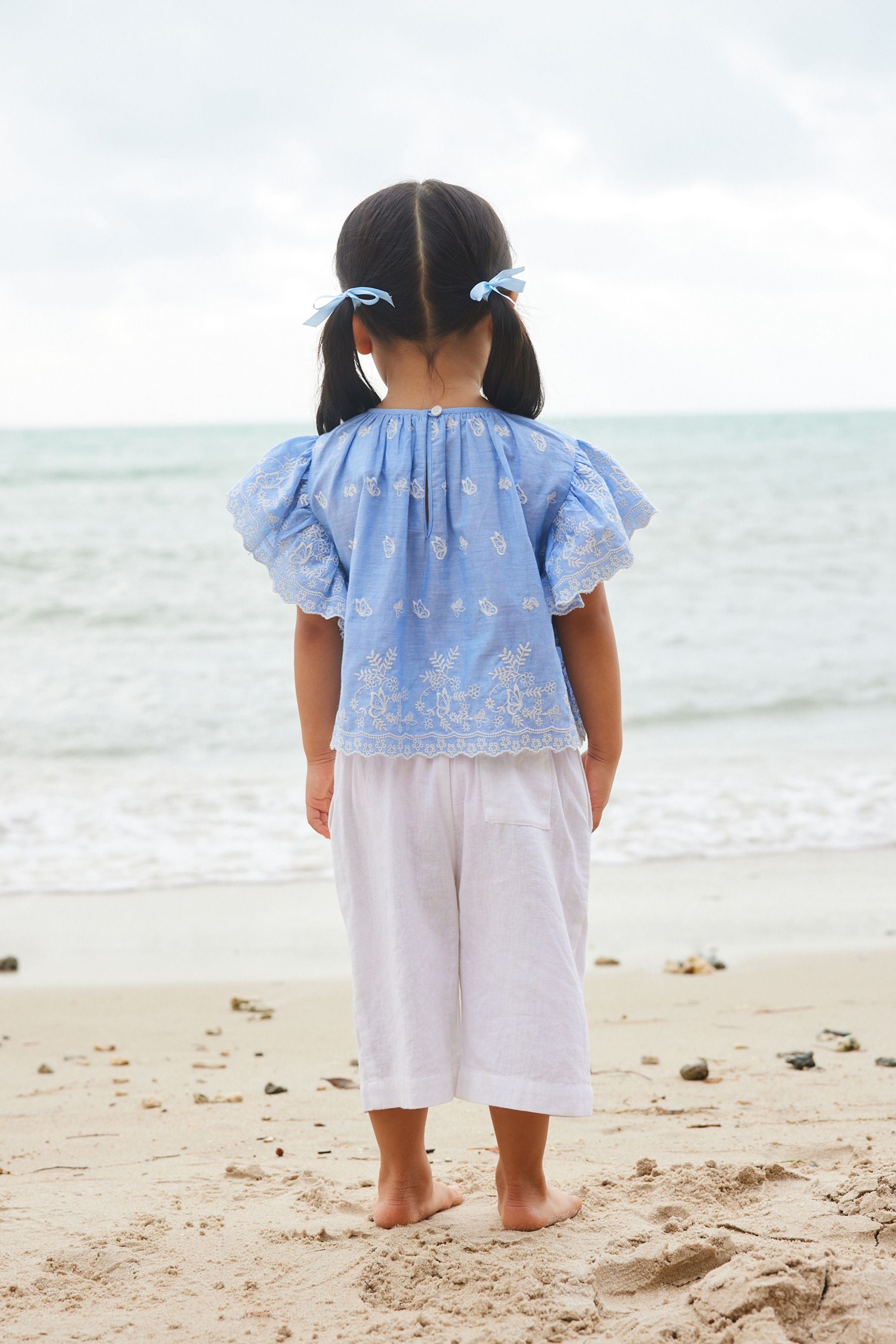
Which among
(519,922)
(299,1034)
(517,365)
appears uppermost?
(517,365)

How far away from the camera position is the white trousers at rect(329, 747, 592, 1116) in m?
1.73

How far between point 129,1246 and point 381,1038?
516mm

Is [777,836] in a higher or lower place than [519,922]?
lower

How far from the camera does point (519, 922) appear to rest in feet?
5.70

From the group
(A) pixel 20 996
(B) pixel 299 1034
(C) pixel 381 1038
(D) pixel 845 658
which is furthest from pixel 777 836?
(D) pixel 845 658

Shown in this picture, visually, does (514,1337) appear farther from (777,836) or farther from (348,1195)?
(777,836)

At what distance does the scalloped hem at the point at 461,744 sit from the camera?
1723mm

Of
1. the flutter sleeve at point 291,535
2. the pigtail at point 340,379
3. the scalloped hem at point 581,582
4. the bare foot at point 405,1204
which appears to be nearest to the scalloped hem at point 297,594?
the flutter sleeve at point 291,535

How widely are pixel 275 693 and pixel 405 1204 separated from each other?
6359 millimetres

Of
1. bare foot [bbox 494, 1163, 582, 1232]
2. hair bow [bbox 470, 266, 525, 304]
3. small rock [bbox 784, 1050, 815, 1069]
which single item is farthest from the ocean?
hair bow [bbox 470, 266, 525, 304]

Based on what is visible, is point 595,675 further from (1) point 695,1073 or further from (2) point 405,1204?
(1) point 695,1073

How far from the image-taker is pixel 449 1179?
213cm

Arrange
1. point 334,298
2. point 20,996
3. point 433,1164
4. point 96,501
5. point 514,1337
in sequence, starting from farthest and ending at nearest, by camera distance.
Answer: point 96,501 → point 20,996 → point 433,1164 → point 334,298 → point 514,1337

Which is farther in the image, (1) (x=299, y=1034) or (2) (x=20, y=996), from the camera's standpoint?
(2) (x=20, y=996)
